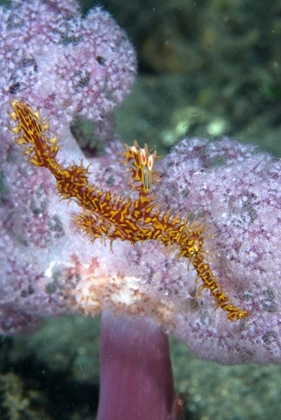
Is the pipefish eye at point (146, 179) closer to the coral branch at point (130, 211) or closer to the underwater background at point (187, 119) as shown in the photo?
the coral branch at point (130, 211)

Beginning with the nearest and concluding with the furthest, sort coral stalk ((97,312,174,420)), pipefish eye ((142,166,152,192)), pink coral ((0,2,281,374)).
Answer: pipefish eye ((142,166,152,192))
pink coral ((0,2,281,374))
coral stalk ((97,312,174,420))

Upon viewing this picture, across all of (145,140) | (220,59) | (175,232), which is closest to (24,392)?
(175,232)

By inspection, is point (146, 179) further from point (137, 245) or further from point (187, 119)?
point (187, 119)

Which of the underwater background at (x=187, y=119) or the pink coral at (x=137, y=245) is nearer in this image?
the pink coral at (x=137, y=245)

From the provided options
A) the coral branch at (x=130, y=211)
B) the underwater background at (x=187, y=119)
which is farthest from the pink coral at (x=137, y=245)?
the underwater background at (x=187, y=119)

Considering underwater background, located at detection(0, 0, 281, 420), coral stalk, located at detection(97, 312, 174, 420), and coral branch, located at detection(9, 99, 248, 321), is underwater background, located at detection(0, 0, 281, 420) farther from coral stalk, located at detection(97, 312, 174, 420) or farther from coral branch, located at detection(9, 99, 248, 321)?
coral branch, located at detection(9, 99, 248, 321)

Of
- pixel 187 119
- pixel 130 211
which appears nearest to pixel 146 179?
pixel 130 211

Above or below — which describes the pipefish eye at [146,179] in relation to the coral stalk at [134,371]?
above

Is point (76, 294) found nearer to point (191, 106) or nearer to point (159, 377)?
point (159, 377)

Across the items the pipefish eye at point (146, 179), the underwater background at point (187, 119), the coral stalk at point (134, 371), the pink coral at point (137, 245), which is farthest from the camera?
the underwater background at point (187, 119)

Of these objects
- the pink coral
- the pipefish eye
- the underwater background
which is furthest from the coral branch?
the underwater background
